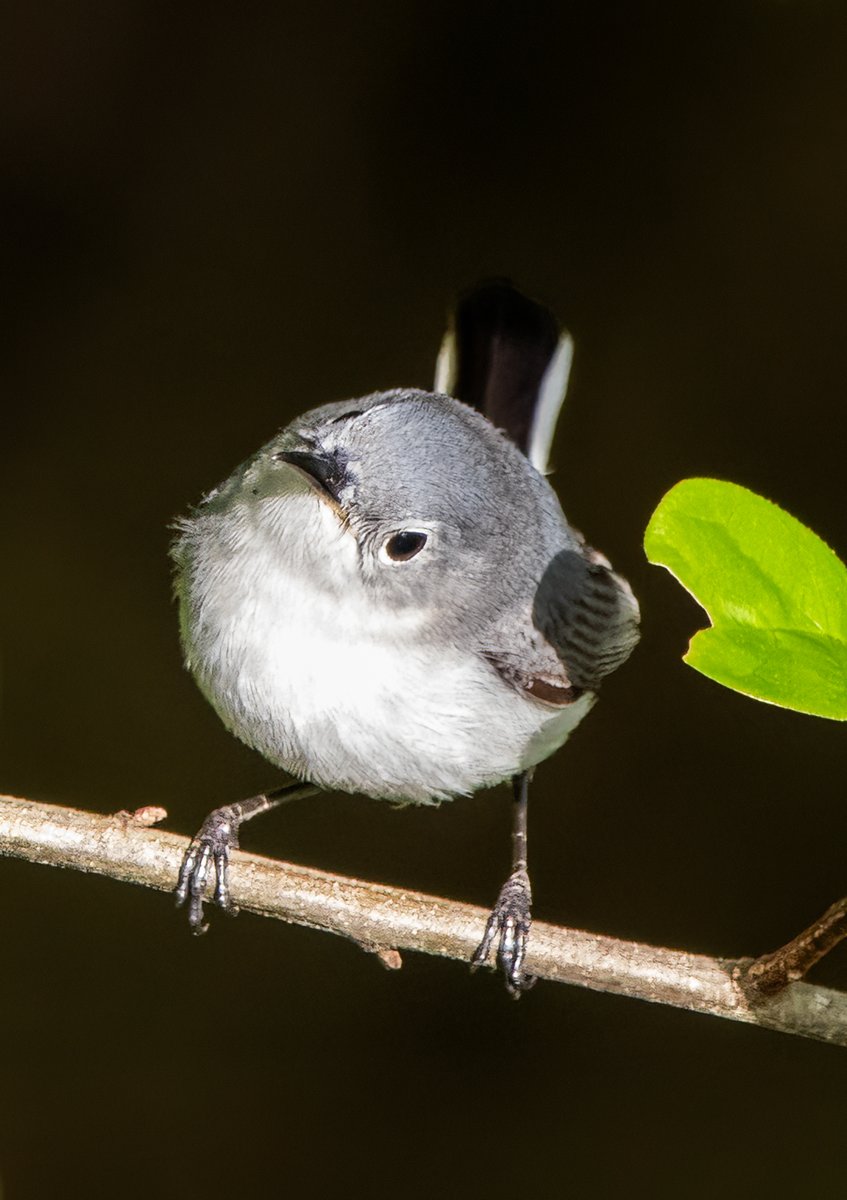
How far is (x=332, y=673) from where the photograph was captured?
2.12 meters

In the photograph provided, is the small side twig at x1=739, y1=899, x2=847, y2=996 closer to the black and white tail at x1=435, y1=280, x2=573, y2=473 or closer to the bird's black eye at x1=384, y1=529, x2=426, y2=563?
the bird's black eye at x1=384, y1=529, x2=426, y2=563

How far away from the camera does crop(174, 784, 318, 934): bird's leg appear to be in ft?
7.22

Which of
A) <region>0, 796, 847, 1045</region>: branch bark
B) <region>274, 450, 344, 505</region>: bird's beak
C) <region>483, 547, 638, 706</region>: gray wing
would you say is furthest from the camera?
<region>483, 547, 638, 706</region>: gray wing

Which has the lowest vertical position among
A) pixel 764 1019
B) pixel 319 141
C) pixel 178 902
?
pixel 178 902

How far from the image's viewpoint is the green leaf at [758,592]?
3.08 feet

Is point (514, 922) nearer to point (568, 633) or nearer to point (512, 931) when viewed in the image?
point (512, 931)

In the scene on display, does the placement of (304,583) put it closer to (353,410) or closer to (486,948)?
(353,410)

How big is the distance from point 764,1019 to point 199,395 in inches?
93.0

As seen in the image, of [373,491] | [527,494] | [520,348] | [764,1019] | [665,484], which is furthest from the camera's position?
[665,484]

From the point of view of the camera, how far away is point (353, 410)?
207 centimetres

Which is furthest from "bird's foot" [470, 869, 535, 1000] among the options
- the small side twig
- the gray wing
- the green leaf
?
the green leaf

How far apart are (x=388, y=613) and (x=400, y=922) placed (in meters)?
0.50

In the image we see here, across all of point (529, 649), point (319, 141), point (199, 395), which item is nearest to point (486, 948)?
point (529, 649)

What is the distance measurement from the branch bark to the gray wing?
1.78 feet
